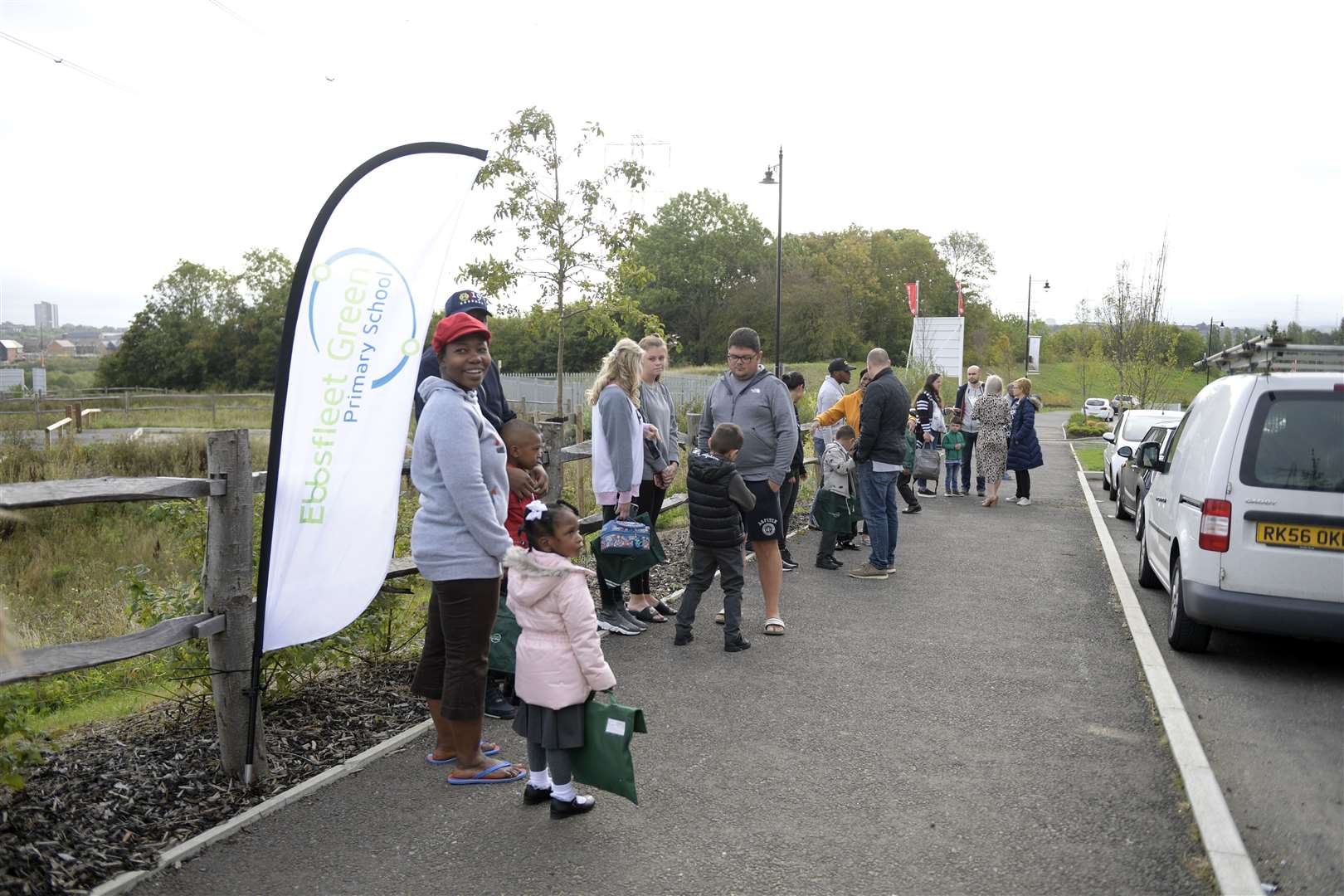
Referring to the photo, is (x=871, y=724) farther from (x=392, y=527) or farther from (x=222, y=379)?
(x=222, y=379)

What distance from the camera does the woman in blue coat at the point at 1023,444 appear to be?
15.2 meters

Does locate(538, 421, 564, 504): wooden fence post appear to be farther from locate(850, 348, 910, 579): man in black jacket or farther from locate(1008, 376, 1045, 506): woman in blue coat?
locate(1008, 376, 1045, 506): woman in blue coat

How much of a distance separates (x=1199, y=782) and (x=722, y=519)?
123 inches

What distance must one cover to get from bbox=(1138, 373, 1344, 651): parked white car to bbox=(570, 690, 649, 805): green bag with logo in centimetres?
418

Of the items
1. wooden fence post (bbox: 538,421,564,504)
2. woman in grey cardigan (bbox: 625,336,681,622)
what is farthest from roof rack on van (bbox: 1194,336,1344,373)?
wooden fence post (bbox: 538,421,564,504)

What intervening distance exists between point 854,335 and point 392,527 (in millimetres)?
77010

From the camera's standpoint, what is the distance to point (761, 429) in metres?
7.47

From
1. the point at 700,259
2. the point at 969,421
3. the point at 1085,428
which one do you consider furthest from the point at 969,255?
the point at 969,421

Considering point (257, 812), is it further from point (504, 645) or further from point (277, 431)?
point (277, 431)

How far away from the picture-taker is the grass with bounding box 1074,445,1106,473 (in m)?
24.4

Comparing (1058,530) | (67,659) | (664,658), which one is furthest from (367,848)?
(1058,530)

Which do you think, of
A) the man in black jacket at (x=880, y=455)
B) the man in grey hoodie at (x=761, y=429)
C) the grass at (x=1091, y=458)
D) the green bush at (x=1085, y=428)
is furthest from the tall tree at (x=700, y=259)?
the man in grey hoodie at (x=761, y=429)

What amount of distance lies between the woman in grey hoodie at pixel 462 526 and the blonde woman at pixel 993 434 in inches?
454

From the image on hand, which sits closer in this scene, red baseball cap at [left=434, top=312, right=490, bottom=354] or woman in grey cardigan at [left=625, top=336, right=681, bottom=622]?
red baseball cap at [left=434, top=312, right=490, bottom=354]
